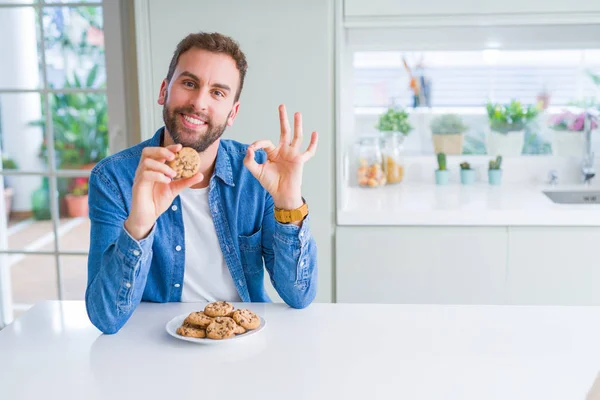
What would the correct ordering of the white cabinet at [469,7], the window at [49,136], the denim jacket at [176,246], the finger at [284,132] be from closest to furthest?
the denim jacket at [176,246] → the finger at [284,132] → the white cabinet at [469,7] → the window at [49,136]

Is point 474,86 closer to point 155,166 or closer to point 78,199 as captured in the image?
point 78,199

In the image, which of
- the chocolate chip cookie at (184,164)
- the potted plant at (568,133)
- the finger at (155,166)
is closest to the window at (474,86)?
the potted plant at (568,133)

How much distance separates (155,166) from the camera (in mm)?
1453

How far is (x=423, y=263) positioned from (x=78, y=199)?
1.62 metres

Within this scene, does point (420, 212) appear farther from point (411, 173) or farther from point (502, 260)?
point (411, 173)

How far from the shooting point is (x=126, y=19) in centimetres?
298

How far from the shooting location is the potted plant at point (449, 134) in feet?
11.4

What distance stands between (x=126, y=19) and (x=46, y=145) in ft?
2.27

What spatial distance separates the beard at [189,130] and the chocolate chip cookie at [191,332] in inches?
21.0

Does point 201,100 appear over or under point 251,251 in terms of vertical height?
over

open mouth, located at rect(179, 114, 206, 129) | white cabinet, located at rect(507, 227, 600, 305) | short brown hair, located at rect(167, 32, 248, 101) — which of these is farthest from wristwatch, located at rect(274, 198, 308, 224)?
white cabinet, located at rect(507, 227, 600, 305)

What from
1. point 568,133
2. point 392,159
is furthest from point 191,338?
point 568,133

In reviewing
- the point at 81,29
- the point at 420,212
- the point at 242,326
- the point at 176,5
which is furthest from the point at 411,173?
the point at 242,326

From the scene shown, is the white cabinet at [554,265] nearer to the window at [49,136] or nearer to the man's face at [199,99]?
the man's face at [199,99]
